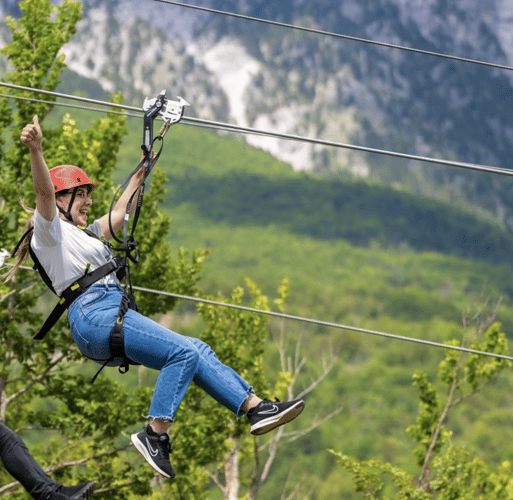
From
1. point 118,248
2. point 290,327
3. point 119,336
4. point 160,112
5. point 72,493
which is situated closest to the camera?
point 72,493

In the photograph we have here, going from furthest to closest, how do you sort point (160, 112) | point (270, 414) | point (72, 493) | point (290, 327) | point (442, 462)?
point (290, 327) → point (442, 462) → point (160, 112) → point (270, 414) → point (72, 493)

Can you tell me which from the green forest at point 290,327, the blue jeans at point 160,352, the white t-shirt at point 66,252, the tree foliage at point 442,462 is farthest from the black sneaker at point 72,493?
the tree foliage at point 442,462

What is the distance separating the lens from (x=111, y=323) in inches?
205

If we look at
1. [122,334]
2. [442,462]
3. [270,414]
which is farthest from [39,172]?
[442,462]

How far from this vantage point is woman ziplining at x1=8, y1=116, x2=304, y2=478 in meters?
5.16

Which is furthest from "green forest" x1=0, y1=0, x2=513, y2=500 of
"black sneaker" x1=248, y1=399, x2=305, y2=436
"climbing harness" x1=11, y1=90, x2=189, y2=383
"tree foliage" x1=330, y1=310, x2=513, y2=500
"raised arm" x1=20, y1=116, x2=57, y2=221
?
"raised arm" x1=20, y1=116, x2=57, y2=221

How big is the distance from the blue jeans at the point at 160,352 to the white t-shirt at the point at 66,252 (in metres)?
0.15

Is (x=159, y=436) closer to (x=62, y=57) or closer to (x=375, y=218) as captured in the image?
(x=62, y=57)

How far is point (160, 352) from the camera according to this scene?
5.17 meters

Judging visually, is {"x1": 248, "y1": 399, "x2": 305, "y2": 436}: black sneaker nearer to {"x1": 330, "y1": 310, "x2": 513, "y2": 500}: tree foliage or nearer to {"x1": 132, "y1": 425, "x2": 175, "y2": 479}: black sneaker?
{"x1": 132, "y1": 425, "x2": 175, "y2": 479}: black sneaker

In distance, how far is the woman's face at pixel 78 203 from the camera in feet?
18.3

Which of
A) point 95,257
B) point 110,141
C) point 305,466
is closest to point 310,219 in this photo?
point 305,466

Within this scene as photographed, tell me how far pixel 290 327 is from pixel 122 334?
103644 mm

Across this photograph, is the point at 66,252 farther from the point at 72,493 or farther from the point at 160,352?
the point at 72,493
